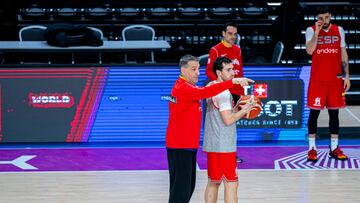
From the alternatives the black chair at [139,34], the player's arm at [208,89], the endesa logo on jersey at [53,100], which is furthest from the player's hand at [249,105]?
the black chair at [139,34]

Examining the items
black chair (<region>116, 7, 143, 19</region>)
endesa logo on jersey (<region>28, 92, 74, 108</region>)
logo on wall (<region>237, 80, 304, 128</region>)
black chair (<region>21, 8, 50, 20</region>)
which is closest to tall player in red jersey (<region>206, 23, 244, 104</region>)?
logo on wall (<region>237, 80, 304, 128</region>)

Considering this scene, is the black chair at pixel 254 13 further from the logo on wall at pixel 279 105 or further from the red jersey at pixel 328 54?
the red jersey at pixel 328 54

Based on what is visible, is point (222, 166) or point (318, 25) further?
point (318, 25)

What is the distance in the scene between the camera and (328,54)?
1007 centimetres

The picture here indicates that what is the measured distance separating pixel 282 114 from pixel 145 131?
2.03 metres

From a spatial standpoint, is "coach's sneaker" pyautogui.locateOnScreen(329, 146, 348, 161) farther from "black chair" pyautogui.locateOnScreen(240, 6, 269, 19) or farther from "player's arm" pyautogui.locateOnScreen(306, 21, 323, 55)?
"black chair" pyautogui.locateOnScreen(240, 6, 269, 19)

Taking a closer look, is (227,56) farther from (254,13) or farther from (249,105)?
(254,13)

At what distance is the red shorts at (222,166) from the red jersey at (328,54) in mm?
3628

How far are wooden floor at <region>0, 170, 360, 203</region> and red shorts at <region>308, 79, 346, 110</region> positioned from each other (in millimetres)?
899

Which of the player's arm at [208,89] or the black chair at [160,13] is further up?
the player's arm at [208,89]

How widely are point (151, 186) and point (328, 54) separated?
9.62 ft

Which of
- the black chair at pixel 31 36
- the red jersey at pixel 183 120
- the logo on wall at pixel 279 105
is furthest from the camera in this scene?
the black chair at pixel 31 36

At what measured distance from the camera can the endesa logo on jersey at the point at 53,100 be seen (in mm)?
11430

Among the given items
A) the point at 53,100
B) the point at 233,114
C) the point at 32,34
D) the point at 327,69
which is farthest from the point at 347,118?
the point at 233,114
